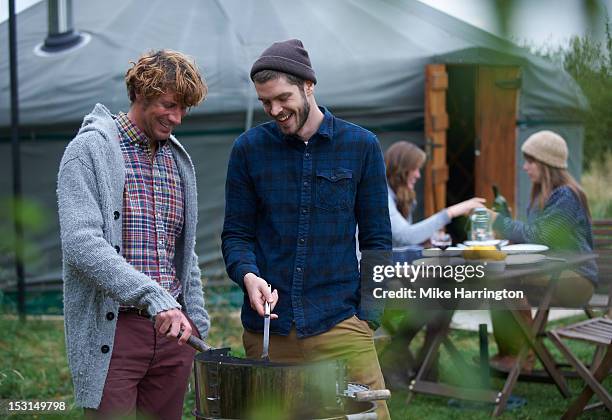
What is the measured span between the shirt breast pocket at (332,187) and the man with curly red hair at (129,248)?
367 millimetres

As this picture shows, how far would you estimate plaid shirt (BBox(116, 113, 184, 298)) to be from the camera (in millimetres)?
2381

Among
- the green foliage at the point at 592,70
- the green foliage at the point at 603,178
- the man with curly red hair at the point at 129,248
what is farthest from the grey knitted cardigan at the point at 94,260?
the green foliage at the point at 592,70

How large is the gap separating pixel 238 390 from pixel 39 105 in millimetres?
6258

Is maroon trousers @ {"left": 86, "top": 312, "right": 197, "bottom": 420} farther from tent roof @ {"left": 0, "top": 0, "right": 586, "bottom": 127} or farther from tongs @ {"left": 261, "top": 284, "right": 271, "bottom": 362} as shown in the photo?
tent roof @ {"left": 0, "top": 0, "right": 586, "bottom": 127}

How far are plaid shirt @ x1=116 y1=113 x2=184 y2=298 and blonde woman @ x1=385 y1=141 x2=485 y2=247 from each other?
2.58 metres

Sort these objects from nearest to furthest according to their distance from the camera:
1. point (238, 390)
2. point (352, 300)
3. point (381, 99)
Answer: point (238, 390)
point (352, 300)
point (381, 99)

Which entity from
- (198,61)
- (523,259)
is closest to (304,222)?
(523,259)

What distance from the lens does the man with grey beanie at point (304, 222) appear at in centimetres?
240

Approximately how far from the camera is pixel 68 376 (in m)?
5.18

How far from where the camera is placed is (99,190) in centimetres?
229

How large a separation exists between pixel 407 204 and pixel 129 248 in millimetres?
3016

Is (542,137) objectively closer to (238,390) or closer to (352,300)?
(352,300)

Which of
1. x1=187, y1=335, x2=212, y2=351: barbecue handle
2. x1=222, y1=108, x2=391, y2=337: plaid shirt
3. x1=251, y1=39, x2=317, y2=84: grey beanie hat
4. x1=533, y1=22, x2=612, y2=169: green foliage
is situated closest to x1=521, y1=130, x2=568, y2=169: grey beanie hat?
x1=222, y1=108, x2=391, y2=337: plaid shirt

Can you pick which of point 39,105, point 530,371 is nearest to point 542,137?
point 530,371
